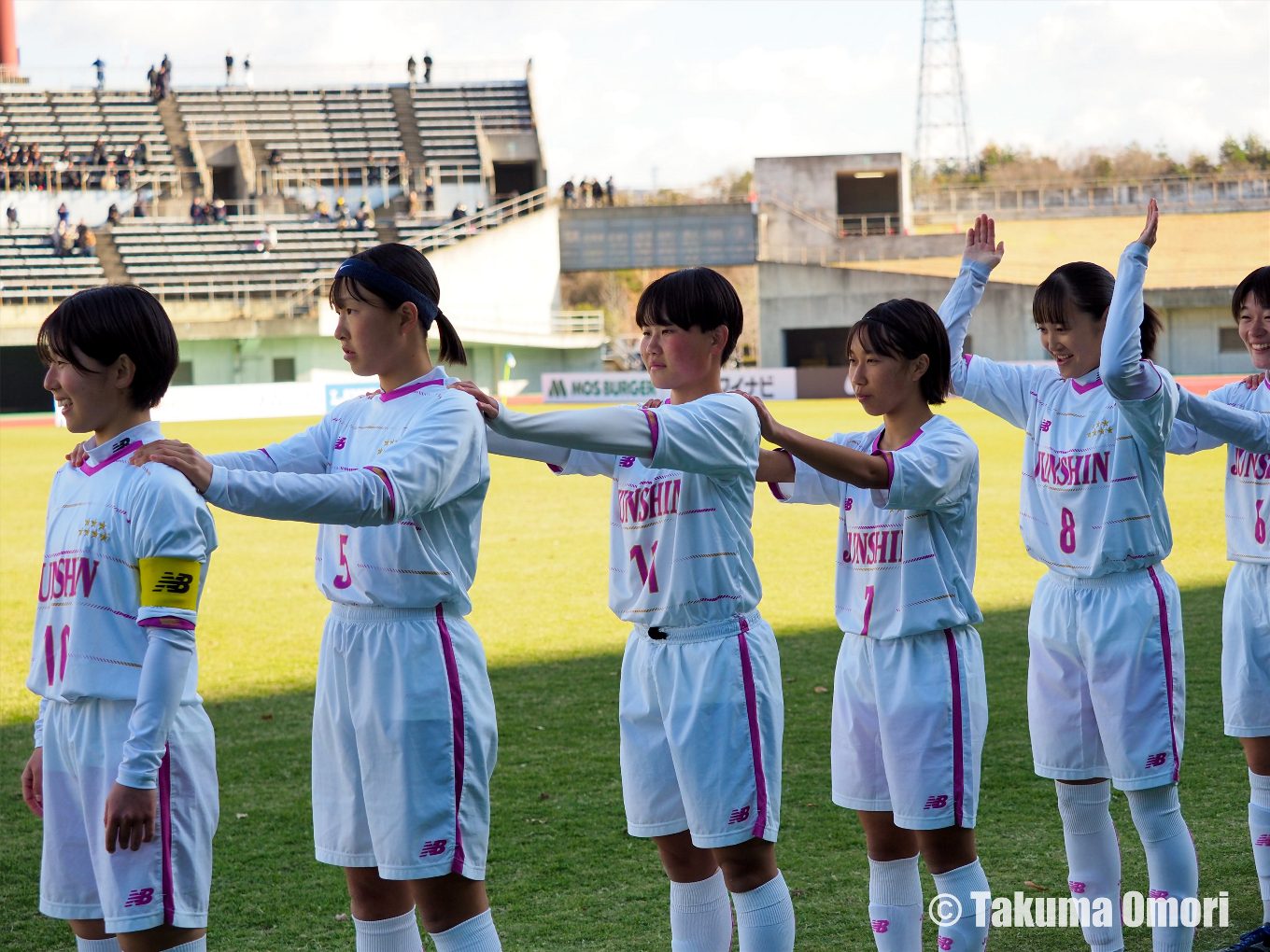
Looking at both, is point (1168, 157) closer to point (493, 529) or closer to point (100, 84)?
point (100, 84)

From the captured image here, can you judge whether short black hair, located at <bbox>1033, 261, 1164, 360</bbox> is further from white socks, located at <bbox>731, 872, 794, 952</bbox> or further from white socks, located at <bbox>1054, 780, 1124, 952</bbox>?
white socks, located at <bbox>731, 872, 794, 952</bbox>

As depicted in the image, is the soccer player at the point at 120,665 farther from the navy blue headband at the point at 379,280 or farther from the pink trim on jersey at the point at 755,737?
the pink trim on jersey at the point at 755,737

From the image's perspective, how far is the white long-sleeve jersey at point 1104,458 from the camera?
327 cm

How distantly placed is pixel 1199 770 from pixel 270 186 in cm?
4567

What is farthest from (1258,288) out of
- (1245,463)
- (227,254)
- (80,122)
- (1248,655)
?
(80,122)

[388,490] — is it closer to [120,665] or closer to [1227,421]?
[120,665]

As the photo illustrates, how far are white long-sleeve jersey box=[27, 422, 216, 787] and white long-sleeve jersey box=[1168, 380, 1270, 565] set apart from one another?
9.38 feet

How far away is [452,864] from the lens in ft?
9.11

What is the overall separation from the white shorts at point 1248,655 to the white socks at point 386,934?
2.58 metres

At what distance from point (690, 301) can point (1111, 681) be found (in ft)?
5.16

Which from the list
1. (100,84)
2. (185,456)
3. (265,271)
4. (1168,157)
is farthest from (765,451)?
(1168,157)

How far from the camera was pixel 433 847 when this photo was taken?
2762 millimetres

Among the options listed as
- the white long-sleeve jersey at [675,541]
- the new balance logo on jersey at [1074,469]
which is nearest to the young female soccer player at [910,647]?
the white long-sleeve jersey at [675,541]

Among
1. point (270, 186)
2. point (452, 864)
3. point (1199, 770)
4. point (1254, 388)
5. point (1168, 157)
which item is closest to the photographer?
point (452, 864)
